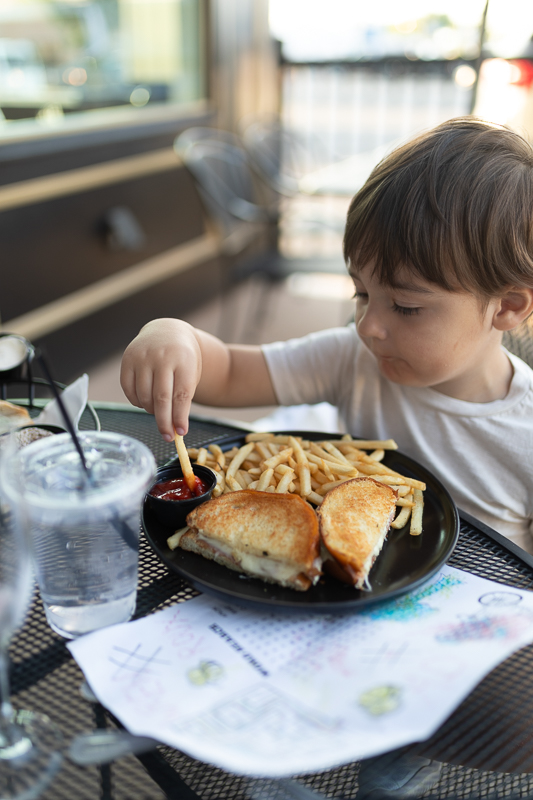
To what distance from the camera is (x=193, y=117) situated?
440cm

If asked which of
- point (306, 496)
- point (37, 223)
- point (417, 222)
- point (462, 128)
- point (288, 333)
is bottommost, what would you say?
point (288, 333)

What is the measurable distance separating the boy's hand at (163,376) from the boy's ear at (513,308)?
1.68 ft

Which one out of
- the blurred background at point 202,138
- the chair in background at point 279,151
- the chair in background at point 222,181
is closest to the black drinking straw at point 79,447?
the blurred background at point 202,138

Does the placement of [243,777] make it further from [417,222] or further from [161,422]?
[417,222]

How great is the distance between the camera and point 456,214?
3.23 ft

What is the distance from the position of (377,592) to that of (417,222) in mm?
558

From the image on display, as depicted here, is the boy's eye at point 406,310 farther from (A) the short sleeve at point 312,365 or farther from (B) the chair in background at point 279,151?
(B) the chair in background at point 279,151

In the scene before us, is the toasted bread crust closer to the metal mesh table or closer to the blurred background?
the metal mesh table

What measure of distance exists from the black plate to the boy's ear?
360mm

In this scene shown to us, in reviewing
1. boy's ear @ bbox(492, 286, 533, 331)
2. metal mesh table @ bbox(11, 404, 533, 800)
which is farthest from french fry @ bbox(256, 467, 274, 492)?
boy's ear @ bbox(492, 286, 533, 331)

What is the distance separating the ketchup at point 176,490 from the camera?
836 millimetres

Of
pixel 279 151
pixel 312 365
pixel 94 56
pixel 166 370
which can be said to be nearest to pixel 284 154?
pixel 279 151

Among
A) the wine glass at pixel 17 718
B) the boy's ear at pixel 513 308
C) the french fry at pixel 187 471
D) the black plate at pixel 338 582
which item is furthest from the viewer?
the boy's ear at pixel 513 308

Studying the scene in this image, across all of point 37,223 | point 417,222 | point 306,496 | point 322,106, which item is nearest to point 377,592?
point 306,496
